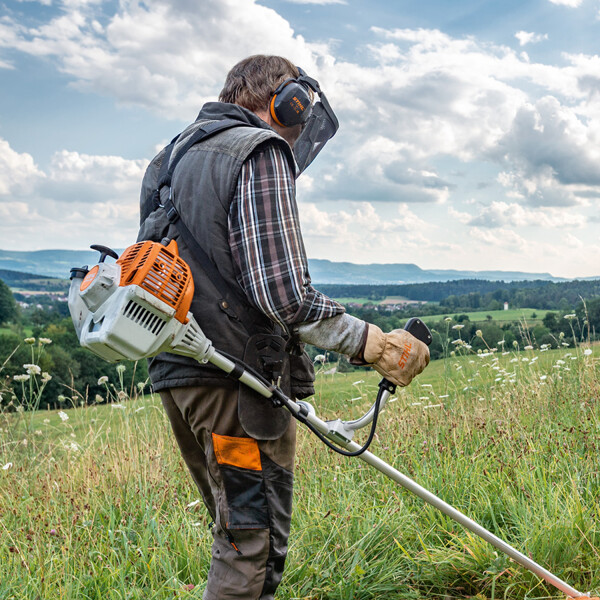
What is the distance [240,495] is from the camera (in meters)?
2.41

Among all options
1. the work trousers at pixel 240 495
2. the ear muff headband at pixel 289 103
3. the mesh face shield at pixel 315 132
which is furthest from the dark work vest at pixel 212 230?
the mesh face shield at pixel 315 132

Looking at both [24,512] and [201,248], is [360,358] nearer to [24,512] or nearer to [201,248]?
[201,248]

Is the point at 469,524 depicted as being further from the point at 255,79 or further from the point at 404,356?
the point at 255,79

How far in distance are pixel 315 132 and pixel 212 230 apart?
4.34ft

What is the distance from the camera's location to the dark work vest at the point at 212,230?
7.77ft

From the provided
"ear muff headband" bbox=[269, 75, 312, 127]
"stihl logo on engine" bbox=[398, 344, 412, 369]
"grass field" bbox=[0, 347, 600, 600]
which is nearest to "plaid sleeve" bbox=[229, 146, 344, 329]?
"stihl logo on engine" bbox=[398, 344, 412, 369]

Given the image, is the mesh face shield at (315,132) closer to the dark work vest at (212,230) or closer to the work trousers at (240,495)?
the dark work vest at (212,230)

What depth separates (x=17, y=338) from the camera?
22.4m

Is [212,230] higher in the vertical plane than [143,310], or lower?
higher

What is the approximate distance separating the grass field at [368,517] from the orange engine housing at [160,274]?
1.52 meters

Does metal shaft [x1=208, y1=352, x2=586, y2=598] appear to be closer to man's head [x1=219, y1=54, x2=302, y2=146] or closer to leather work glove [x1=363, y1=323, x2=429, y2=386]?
leather work glove [x1=363, y1=323, x2=429, y2=386]

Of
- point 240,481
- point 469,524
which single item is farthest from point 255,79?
point 469,524

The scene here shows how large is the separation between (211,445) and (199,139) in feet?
4.04

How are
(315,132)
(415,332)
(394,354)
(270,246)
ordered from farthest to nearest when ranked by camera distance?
(315,132), (415,332), (394,354), (270,246)
